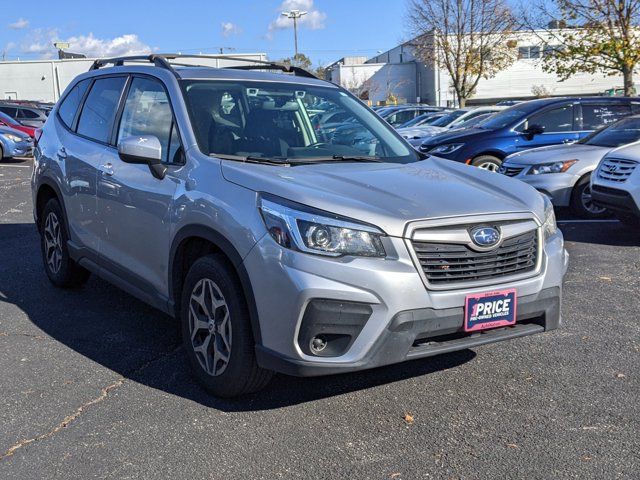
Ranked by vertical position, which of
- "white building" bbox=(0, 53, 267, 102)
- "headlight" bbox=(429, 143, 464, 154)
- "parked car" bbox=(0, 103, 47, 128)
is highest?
"white building" bbox=(0, 53, 267, 102)

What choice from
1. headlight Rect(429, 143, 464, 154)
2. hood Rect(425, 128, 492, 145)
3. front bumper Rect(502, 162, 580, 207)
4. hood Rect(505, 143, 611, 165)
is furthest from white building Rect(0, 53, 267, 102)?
front bumper Rect(502, 162, 580, 207)

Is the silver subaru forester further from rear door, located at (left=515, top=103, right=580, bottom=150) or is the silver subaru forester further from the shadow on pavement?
rear door, located at (left=515, top=103, right=580, bottom=150)

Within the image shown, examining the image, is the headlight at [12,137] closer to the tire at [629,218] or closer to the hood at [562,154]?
the hood at [562,154]

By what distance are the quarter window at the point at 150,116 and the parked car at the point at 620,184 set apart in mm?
5348

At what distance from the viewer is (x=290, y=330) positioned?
3410 millimetres

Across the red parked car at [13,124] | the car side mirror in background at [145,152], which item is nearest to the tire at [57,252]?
the car side mirror in background at [145,152]

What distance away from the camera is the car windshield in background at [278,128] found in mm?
4379

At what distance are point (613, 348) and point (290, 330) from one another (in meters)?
2.44

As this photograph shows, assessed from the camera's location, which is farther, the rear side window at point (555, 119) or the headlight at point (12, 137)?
the headlight at point (12, 137)

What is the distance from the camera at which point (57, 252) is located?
6238 millimetres

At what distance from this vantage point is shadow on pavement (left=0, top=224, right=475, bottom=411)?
4.12 metres

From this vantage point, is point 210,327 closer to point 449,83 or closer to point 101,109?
point 101,109

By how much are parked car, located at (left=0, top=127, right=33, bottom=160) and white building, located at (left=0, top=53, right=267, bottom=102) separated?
41.4m

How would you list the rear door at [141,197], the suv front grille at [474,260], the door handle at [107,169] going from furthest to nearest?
the door handle at [107,169] → the rear door at [141,197] → the suv front grille at [474,260]
